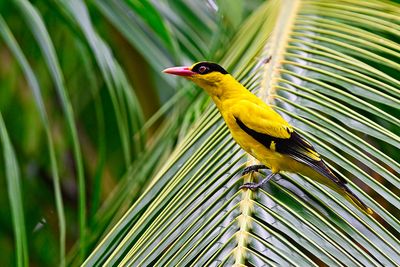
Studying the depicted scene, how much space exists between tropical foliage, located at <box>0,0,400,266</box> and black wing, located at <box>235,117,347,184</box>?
1.5 inches

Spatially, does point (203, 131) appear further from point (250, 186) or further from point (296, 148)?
point (250, 186)

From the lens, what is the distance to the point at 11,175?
81.0 inches

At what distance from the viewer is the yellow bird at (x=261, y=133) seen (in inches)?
90.4

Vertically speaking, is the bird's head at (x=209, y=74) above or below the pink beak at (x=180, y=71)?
above

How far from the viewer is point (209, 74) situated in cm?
284

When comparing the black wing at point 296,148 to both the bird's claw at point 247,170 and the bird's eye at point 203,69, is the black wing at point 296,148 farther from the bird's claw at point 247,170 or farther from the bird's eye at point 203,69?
the bird's eye at point 203,69

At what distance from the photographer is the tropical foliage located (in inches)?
77.4

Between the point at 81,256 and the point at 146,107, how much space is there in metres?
1.41

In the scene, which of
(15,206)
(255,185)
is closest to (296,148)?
(255,185)

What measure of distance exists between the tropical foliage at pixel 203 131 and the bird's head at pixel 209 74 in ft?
0.27

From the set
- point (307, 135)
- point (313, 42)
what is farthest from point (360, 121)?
point (313, 42)

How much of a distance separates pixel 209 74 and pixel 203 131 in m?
0.30

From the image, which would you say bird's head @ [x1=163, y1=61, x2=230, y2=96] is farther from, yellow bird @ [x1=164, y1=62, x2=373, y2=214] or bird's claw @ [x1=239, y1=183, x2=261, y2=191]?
bird's claw @ [x1=239, y1=183, x2=261, y2=191]

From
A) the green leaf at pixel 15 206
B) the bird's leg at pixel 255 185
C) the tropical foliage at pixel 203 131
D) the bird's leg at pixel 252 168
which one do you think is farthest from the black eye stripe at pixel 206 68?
the green leaf at pixel 15 206
